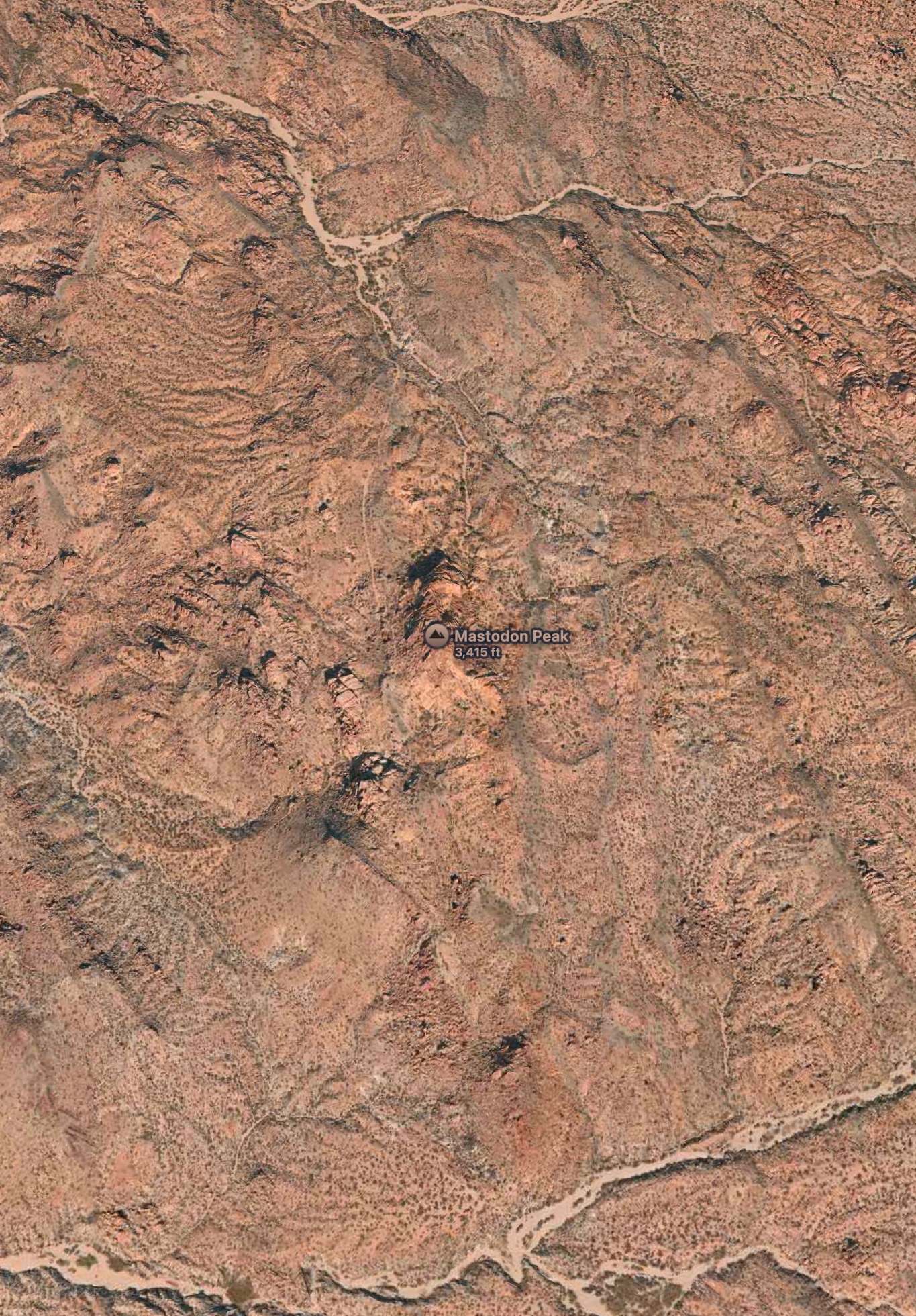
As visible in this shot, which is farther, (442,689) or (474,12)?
(474,12)

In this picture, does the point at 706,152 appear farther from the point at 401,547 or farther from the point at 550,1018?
the point at 550,1018

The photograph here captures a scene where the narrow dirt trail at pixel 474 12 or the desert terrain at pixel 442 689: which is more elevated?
the narrow dirt trail at pixel 474 12

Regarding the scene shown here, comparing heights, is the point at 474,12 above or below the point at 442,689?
above

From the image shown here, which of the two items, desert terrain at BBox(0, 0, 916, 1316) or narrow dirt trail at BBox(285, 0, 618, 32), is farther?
narrow dirt trail at BBox(285, 0, 618, 32)

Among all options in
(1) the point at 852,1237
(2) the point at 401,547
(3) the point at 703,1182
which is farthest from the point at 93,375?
(1) the point at 852,1237

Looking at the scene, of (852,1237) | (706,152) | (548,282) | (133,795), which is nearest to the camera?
(852,1237)

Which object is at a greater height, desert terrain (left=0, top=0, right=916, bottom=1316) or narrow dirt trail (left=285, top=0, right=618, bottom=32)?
narrow dirt trail (left=285, top=0, right=618, bottom=32)

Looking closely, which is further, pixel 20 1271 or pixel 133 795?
pixel 133 795

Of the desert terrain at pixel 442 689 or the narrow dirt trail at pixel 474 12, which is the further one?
the narrow dirt trail at pixel 474 12
